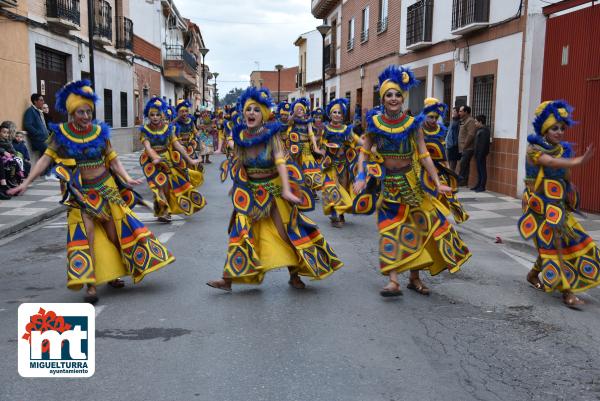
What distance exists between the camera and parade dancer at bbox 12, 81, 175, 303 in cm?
557

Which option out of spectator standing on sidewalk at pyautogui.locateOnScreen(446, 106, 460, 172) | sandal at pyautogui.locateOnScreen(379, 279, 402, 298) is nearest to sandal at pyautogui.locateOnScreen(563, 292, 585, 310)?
sandal at pyautogui.locateOnScreen(379, 279, 402, 298)

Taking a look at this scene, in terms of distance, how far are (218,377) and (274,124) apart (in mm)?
2623

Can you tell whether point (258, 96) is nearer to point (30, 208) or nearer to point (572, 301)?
point (572, 301)

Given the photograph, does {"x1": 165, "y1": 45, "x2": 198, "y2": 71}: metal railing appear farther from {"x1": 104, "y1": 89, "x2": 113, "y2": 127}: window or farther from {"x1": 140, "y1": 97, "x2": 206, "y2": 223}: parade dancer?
{"x1": 140, "y1": 97, "x2": 206, "y2": 223}: parade dancer

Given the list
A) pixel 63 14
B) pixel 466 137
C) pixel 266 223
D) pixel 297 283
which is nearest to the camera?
pixel 266 223

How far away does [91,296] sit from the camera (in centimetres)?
549

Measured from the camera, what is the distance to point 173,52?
42125mm

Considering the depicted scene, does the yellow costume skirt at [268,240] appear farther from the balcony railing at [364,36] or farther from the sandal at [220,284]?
the balcony railing at [364,36]

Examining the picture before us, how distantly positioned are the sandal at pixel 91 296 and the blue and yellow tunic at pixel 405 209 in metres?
2.55

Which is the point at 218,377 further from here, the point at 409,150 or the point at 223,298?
the point at 409,150

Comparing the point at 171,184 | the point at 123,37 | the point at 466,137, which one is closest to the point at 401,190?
the point at 171,184

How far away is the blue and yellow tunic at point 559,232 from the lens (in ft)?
18.7

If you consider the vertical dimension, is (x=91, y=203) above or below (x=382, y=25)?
below

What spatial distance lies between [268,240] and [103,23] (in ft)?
66.1
